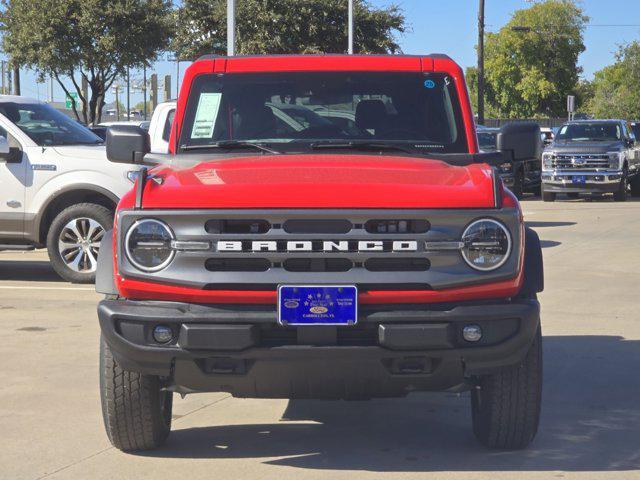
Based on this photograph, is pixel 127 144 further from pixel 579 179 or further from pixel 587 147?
pixel 587 147

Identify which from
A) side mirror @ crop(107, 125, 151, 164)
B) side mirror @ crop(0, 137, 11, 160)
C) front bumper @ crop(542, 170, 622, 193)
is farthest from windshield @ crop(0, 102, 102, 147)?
front bumper @ crop(542, 170, 622, 193)

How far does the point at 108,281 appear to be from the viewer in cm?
528

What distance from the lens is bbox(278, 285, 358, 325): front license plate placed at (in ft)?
16.1

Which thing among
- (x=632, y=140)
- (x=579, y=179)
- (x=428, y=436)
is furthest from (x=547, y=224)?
(x=428, y=436)

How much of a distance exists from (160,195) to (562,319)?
551 cm

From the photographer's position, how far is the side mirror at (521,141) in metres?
6.44

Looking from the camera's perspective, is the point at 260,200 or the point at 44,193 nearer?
the point at 260,200

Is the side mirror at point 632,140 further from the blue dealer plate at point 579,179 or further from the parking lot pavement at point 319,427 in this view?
the parking lot pavement at point 319,427

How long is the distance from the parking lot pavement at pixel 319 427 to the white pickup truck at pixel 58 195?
2356mm

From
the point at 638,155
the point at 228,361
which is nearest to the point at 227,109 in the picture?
Result: the point at 228,361

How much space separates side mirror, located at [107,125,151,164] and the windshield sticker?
27 centimetres

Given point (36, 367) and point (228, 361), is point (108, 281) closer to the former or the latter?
point (228, 361)

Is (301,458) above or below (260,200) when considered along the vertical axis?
below

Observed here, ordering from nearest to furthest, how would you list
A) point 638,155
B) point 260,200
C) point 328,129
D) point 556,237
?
point 260,200, point 328,129, point 556,237, point 638,155
